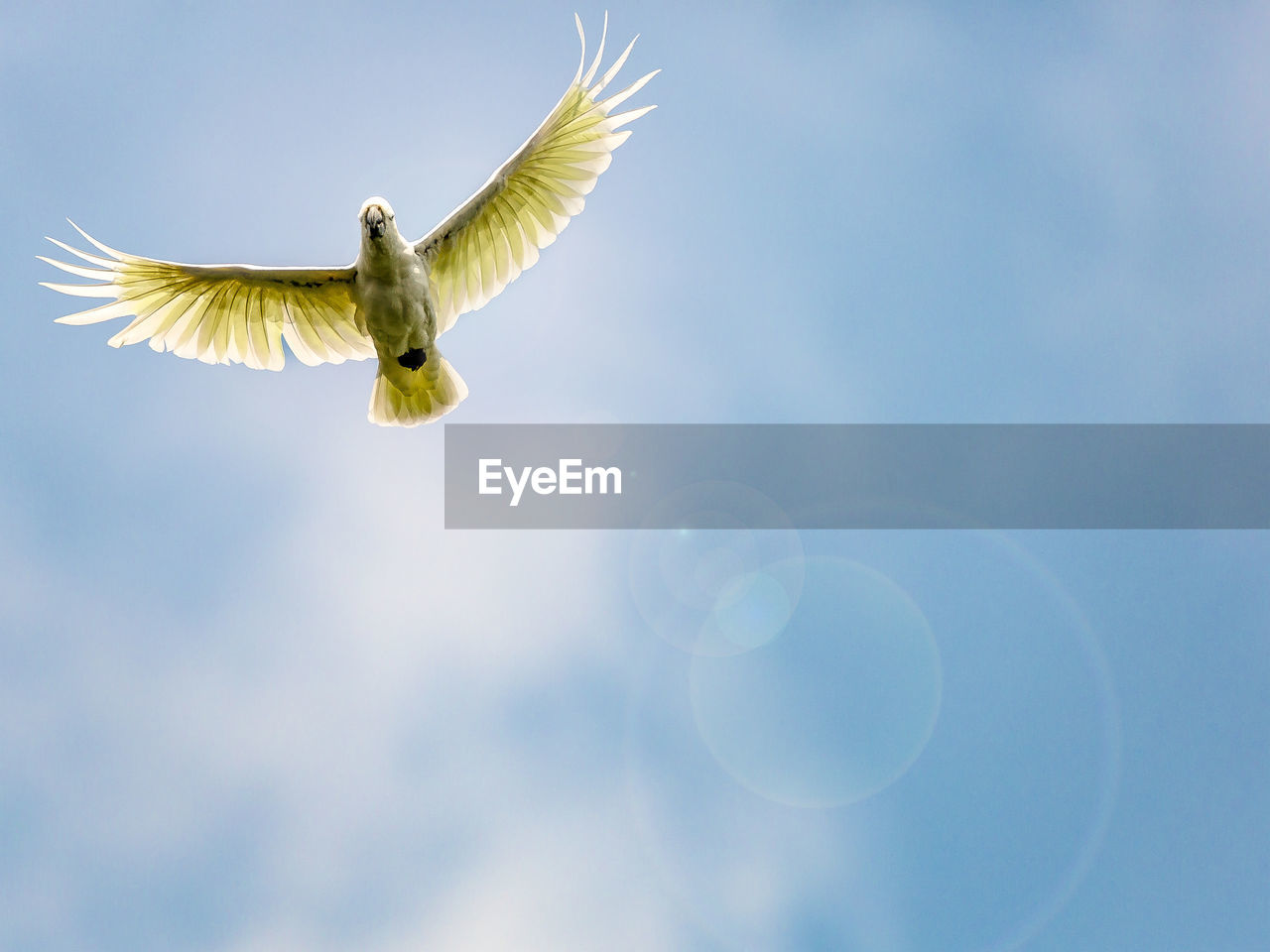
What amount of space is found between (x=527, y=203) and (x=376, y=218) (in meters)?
2.10

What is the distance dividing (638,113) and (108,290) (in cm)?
680

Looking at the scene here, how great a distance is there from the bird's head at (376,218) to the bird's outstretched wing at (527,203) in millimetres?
758

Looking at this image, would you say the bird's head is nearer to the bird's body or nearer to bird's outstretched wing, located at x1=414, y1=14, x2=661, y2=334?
the bird's body

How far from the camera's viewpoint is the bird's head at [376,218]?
12.2 meters

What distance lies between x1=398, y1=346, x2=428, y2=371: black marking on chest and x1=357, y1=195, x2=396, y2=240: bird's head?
1.61 meters

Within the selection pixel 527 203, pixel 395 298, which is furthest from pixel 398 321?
pixel 527 203

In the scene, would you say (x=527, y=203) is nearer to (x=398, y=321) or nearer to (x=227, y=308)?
(x=398, y=321)

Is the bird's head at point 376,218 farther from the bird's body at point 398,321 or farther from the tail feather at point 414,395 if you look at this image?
the tail feather at point 414,395

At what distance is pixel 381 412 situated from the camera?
46.8 ft

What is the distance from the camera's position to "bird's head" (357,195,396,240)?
1222 cm

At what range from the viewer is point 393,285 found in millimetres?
12781

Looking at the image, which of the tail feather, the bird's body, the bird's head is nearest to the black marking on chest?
the bird's body

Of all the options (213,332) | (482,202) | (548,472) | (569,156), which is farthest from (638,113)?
(213,332)

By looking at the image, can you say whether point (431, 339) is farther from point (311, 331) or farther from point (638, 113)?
point (638, 113)
